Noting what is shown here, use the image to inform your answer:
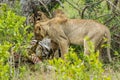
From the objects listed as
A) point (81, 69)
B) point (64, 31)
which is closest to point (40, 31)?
point (64, 31)

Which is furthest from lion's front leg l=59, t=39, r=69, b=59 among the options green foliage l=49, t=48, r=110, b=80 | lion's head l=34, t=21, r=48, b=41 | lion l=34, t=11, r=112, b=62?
green foliage l=49, t=48, r=110, b=80

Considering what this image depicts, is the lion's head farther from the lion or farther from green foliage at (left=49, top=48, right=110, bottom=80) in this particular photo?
green foliage at (left=49, top=48, right=110, bottom=80)

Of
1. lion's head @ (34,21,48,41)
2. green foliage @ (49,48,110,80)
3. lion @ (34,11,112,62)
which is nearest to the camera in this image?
green foliage @ (49,48,110,80)

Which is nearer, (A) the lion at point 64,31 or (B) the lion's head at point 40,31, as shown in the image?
(A) the lion at point 64,31

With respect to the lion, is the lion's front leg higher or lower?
lower

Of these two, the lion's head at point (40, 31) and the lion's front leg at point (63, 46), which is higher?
the lion's head at point (40, 31)

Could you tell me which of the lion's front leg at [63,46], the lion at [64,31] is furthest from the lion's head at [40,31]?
the lion's front leg at [63,46]

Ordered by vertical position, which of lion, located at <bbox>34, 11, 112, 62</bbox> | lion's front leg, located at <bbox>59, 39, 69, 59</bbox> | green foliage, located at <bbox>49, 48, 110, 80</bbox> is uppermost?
green foliage, located at <bbox>49, 48, 110, 80</bbox>

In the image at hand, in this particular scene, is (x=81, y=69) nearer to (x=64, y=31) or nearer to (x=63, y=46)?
(x=63, y=46)

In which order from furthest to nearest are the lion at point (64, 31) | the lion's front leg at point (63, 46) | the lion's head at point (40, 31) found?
1. the lion's head at point (40, 31)
2. the lion's front leg at point (63, 46)
3. the lion at point (64, 31)

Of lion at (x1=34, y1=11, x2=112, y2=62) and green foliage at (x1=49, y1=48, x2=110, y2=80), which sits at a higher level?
green foliage at (x1=49, y1=48, x2=110, y2=80)

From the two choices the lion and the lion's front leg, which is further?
the lion's front leg

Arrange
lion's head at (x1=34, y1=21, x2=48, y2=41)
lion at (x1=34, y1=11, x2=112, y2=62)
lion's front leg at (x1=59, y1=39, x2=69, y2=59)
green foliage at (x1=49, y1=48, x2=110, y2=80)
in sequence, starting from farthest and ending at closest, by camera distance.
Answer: lion's head at (x1=34, y1=21, x2=48, y2=41), lion's front leg at (x1=59, y1=39, x2=69, y2=59), lion at (x1=34, y1=11, x2=112, y2=62), green foliage at (x1=49, y1=48, x2=110, y2=80)

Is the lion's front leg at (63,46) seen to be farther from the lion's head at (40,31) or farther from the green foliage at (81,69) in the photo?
the green foliage at (81,69)
